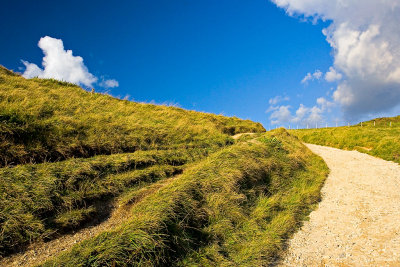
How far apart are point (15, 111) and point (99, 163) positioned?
4921mm

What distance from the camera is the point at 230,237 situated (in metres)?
7.01

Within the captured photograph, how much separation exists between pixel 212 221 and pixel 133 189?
9.92ft

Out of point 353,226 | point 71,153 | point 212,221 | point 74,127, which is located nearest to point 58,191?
point 71,153

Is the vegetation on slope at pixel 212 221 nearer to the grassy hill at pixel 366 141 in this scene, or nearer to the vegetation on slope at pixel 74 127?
the vegetation on slope at pixel 74 127

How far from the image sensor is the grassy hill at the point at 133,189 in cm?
561

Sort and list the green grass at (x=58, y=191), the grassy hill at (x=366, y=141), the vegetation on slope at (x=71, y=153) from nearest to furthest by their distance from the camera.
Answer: the green grass at (x=58, y=191) < the vegetation on slope at (x=71, y=153) < the grassy hill at (x=366, y=141)

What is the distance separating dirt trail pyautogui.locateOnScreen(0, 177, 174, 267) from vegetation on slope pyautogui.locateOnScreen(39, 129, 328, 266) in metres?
0.32

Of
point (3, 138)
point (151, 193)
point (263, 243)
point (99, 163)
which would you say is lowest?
point (263, 243)

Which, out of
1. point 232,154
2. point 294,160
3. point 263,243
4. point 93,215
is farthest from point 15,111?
point 294,160

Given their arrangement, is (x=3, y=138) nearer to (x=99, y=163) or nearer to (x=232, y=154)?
(x=99, y=163)

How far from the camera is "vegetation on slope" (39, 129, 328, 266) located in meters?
5.26

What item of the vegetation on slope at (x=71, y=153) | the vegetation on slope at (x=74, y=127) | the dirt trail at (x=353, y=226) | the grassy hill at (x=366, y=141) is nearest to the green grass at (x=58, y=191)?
the vegetation on slope at (x=71, y=153)

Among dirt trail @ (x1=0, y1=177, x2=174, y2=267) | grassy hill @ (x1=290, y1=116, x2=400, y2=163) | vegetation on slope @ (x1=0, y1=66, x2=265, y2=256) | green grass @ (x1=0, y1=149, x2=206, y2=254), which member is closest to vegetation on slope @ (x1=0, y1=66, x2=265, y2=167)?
vegetation on slope @ (x1=0, y1=66, x2=265, y2=256)

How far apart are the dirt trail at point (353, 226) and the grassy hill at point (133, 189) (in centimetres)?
59
